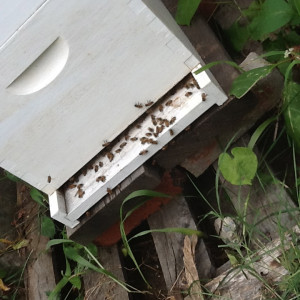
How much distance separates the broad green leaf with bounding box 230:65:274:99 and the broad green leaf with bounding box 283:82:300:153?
13 cm

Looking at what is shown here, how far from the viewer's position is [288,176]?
215cm

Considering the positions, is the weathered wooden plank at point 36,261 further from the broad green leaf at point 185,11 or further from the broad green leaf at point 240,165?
the broad green leaf at point 185,11

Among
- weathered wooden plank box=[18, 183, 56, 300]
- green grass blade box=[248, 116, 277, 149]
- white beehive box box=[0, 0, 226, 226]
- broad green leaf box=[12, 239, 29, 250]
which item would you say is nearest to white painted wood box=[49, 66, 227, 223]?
white beehive box box=[0, 0, 226, 226]

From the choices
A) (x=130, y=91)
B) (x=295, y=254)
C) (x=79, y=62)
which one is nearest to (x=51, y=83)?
(x=79, y=62)

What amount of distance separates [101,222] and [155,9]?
90 centimetres

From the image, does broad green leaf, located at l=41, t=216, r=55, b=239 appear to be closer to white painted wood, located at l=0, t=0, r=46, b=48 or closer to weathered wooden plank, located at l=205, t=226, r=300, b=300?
weathered wooden plank, located at l=205, t=226, r=300, b=300

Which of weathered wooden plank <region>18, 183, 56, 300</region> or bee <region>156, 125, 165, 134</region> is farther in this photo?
weathered wooden plank <region>18, 183, 56, 300</region>

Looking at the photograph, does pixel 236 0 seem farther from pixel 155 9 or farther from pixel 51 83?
pixel 51 83

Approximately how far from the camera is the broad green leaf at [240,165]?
180cm

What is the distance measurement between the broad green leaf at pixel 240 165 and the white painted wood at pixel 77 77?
0.33 m

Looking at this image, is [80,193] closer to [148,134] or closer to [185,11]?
[148,134]

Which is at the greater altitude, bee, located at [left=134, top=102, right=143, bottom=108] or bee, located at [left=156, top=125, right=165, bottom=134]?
bee, located at [left=134, top=102, right=143, bottom=108]

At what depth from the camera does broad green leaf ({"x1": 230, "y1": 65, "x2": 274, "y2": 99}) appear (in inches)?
68.8

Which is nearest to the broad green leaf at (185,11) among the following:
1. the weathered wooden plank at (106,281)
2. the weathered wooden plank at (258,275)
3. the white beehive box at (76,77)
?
the white beehive box at (76,77)
